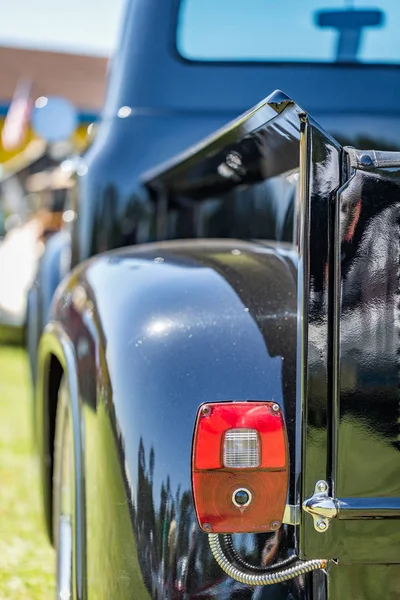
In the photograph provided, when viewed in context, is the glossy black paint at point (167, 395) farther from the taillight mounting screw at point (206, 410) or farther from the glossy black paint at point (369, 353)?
the glossy black paint at point (369, 353)

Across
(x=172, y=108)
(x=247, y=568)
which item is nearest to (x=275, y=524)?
(x=247, y=568)

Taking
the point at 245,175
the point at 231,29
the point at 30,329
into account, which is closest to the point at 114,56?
the point at 231,29

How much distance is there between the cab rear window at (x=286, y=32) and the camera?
8.13ft

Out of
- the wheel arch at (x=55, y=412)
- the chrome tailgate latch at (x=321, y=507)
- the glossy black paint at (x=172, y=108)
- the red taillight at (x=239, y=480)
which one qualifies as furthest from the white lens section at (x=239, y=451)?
the glossy black paint at (x=172, y=108)

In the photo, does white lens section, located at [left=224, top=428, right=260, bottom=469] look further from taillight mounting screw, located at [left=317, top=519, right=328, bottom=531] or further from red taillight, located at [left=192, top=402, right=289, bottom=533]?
taillight mounting screw, located at [left=317, top=519, right=328, bottom=531]

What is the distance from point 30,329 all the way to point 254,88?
4.85 ft

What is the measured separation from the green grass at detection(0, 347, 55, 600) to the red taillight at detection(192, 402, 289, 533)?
1313mm

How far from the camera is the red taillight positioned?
127cm

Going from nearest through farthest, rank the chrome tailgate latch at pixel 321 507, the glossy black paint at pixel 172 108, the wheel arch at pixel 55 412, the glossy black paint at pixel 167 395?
the chrome tailgate latch at pixel 321 507 < the glossy black paint at pixel 167 395 < the wheel arch at pixel 55 412 < the glossy black paint at pixel 172 108

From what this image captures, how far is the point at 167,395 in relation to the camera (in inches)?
54.2

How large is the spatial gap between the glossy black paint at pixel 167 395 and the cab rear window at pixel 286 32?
41.4 inches

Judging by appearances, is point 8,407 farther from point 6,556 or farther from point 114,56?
point 114,56

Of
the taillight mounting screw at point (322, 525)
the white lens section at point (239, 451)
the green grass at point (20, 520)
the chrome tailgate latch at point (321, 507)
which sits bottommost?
the green grass at point (20, 520)

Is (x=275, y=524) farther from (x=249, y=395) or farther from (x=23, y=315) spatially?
(x=23, y=315)
